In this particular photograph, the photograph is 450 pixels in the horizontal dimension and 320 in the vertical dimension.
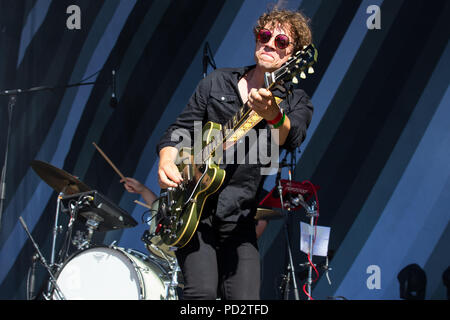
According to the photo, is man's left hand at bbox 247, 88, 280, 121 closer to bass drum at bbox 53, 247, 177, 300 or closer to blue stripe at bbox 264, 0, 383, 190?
bass drum at bbox 53, 247, 177, 300

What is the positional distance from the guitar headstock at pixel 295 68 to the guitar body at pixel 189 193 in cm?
35

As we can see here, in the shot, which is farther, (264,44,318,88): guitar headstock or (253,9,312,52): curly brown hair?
(253,9,312,52): curly brown hair

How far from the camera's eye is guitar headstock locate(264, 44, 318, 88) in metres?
2.13

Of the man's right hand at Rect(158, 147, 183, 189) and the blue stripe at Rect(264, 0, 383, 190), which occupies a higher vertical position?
the blue stripe at Rect(264, 0, 383, 190)

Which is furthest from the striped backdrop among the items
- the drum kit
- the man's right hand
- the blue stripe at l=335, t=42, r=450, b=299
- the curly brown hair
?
the man's right hand

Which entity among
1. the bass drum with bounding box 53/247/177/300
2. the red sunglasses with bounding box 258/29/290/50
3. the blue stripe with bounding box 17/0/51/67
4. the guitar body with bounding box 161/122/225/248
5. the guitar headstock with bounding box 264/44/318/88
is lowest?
the bass drum with bounding box 53/247/177/300

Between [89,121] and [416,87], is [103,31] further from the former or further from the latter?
[416,87]

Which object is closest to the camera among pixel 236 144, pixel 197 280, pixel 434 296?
pixel 197 280

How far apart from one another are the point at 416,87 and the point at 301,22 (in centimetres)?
275

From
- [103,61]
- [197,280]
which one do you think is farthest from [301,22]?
[103,61]

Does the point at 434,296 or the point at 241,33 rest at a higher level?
the point at 241,33

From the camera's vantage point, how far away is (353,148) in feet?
16.0

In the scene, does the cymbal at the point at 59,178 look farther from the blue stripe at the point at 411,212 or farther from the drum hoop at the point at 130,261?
the blue stripe at the point at 411,212

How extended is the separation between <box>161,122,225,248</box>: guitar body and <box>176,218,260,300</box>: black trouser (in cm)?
6
